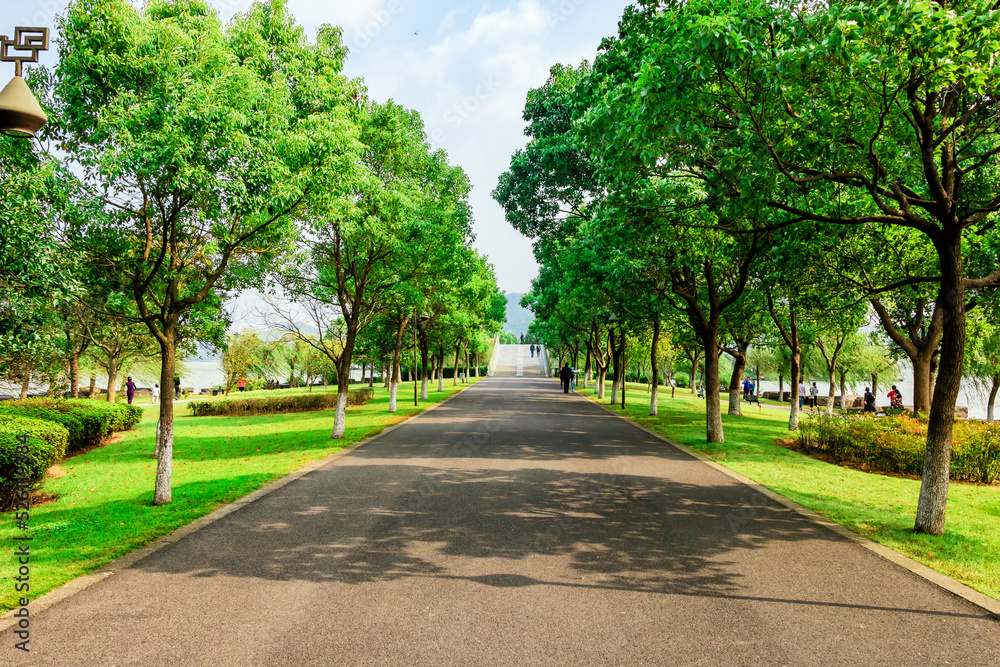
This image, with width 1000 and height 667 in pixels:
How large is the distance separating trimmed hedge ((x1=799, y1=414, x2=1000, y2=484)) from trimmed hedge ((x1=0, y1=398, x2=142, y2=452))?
17710mm

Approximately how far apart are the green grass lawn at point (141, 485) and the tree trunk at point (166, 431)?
0.25m

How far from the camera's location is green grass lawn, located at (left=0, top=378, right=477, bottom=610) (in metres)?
5.80

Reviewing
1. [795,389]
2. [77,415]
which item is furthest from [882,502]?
[77,415]

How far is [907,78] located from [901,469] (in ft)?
28.1

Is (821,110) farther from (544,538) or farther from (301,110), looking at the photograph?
(301,110)

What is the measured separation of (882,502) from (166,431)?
1122cm

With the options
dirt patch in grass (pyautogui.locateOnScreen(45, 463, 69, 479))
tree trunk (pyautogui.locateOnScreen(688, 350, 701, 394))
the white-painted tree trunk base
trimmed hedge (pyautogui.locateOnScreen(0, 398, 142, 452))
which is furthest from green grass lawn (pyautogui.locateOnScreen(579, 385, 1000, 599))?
tree trunk (pyautogui.locateOnScreen(688, 350, 701, 394))

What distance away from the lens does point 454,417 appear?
20.7 meters

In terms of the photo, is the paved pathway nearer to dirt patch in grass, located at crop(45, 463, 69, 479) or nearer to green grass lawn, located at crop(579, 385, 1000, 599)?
green grass lawn, located at crop(579, 385, 1000, 599)

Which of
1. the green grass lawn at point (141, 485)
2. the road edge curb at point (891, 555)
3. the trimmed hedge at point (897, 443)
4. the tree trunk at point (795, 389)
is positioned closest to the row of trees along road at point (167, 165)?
the green grass lawn at point (141, 485)

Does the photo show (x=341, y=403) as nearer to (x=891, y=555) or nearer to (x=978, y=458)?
(x=891, y=555)

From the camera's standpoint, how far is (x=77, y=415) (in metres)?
13.8

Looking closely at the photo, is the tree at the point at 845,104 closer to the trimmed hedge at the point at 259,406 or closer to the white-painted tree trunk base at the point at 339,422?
the white-painted tree trunk base at the point at 339,422

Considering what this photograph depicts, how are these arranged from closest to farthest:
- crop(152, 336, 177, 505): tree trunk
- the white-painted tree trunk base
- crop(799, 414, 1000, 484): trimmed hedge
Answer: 1. crop(152, 336, 177, 505): tree trunk
2. crop(799, 414, 1000, 484): trimmed hedge
3. the white-painted tree trunk base
